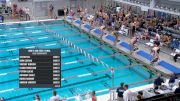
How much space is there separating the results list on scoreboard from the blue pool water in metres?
4.78

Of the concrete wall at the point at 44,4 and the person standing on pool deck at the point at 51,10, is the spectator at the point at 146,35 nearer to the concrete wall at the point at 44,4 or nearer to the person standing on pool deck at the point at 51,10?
the person standing on pool deck at the point at 51,10

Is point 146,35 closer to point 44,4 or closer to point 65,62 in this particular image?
point 65,62

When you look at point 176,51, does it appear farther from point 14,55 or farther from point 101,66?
point 14,55

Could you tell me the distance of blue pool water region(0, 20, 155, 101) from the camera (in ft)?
45.3

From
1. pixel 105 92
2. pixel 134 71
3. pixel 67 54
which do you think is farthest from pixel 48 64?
pixel 67 54

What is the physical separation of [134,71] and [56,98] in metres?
6.53

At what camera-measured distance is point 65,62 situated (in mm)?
17156

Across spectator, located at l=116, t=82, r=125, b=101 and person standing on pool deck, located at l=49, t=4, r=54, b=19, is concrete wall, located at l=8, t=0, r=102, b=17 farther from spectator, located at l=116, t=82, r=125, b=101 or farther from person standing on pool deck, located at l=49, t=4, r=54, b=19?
spectator, located at l=116, t=82, r=125, b=101

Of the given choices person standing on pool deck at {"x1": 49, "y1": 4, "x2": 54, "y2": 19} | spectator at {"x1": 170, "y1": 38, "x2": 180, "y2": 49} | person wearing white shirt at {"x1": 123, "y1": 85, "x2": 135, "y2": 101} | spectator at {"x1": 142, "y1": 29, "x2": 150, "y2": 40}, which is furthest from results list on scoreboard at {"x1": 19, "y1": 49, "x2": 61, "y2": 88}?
person standing on pool deck at {"x1": 49, "y1": 4, "x2": 54, "y2": 19}

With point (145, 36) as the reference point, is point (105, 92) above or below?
below

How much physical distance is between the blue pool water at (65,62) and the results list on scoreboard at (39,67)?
4784 millimetres

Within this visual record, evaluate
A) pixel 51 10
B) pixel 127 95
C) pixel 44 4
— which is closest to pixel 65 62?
pixel 127 95

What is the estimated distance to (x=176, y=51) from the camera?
16.7 metres

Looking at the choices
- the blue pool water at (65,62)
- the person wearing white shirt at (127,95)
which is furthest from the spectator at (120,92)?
the blue pool water at (65,62)
